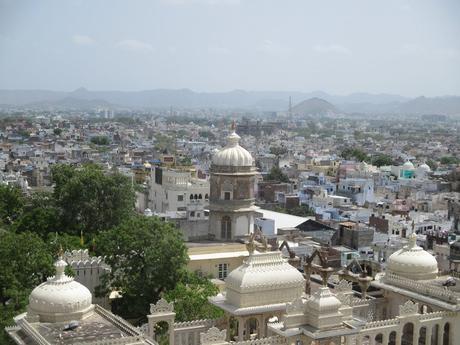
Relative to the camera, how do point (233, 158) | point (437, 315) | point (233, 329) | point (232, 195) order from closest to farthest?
point (233, 329), point (437, 315), point (232, 195), point (233, 158)

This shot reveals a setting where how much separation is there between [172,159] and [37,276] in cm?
6125

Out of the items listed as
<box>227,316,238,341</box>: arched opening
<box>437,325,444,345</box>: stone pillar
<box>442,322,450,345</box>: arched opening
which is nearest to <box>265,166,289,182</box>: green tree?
<box>442,322,450,345</box>: arched opening

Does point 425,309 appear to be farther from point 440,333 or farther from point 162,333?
point 162,333

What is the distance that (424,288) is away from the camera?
25.6 m

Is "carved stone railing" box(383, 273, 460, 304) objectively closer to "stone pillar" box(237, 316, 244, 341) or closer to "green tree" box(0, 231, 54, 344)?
"stone pillar" box(237, 316, 244, 341)

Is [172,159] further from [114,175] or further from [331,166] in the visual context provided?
[114,175]

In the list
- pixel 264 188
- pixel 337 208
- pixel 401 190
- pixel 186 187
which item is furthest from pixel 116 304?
pixel 401 190

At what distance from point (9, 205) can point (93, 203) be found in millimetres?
7266

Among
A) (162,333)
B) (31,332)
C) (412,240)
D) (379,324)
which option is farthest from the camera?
(412,240)

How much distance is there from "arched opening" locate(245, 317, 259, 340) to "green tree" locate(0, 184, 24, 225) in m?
24.0

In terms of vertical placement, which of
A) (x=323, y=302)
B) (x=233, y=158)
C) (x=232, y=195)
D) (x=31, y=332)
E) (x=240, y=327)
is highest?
(x=233, y=158)

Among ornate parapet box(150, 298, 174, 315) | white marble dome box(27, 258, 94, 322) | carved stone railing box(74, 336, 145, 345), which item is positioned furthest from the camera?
ornate parapet box(150, 298, 174, 315)

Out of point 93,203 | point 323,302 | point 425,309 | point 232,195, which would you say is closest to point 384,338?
point 425,309

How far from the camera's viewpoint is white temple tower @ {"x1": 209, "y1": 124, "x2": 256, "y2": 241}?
120ft
